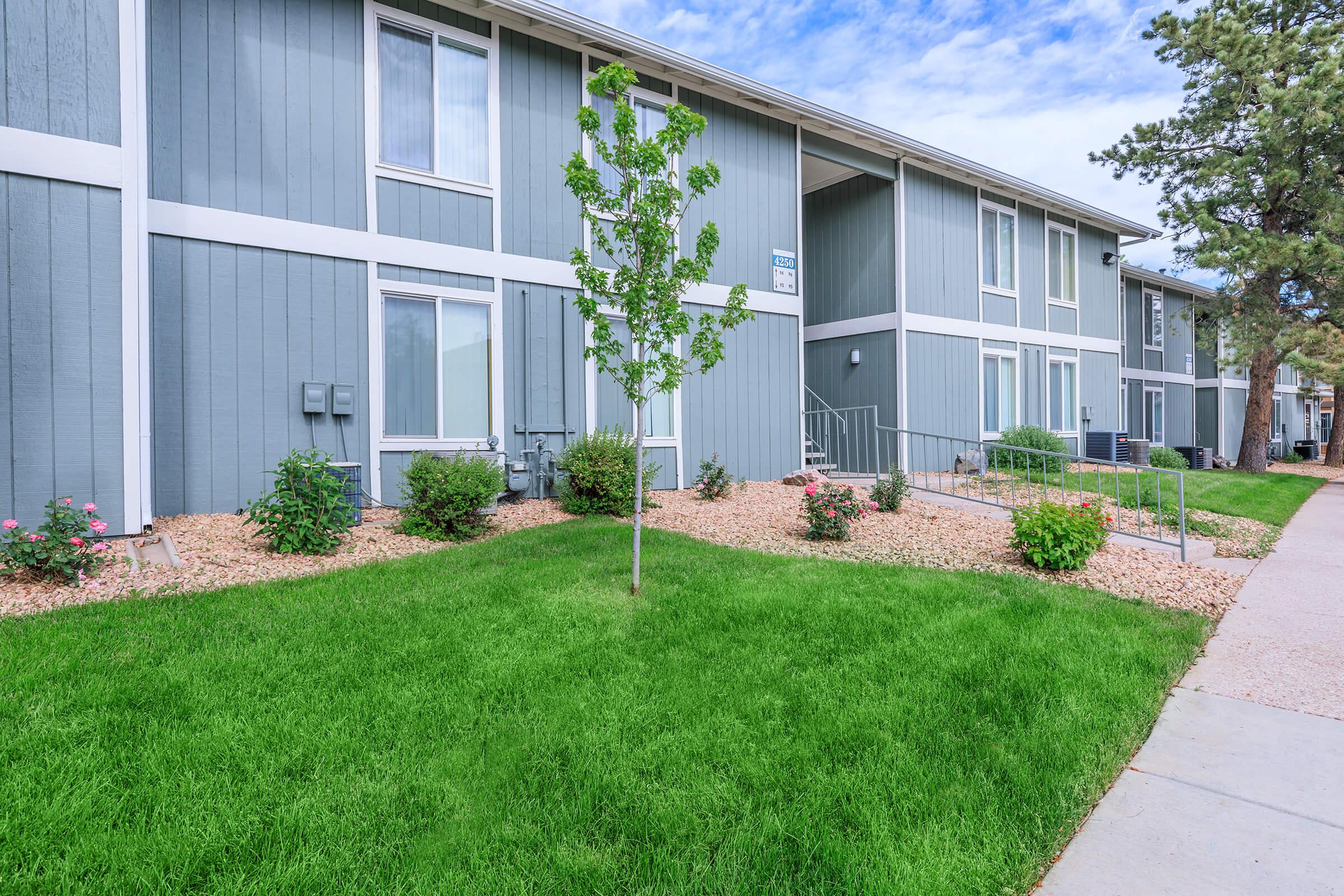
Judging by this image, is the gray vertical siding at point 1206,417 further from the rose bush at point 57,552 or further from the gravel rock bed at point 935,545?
the rose bush at point 57,552

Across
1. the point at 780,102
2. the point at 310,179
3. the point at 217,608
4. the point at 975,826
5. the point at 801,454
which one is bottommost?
the point at 975,826

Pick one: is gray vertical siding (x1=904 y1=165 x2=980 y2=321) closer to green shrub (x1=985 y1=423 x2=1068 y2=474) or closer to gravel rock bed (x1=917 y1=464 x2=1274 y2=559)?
green shrub (x1=985 y1=423 x2=1068 y2=474)

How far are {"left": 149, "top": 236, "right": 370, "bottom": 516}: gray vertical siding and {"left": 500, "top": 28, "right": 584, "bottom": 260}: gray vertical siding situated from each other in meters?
1.97

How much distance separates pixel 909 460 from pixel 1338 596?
672cm

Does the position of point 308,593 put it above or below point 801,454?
below

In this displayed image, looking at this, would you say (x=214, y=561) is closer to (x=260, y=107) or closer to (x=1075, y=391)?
(x=260, y=107)

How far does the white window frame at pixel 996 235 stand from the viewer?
12805 millimetres

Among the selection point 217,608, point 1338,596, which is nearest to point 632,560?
point 217,608

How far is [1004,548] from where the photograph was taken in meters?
6.08

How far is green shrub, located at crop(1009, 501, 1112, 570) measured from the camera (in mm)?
5273

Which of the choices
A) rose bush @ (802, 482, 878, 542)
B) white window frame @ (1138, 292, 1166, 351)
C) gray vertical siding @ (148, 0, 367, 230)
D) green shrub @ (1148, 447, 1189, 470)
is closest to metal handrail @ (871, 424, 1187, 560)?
rose bush @ (802, 482, 878, 542)

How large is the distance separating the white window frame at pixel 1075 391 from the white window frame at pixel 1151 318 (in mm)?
5939

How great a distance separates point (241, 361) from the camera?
21.2 ft

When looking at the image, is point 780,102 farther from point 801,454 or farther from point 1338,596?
point 1338,596
